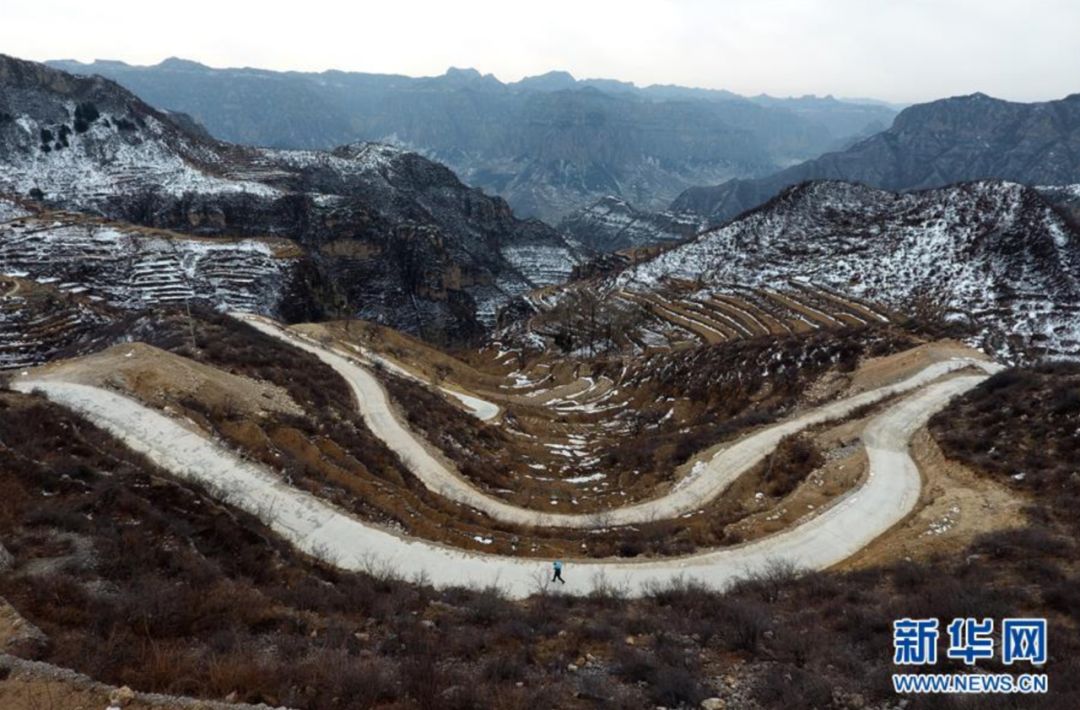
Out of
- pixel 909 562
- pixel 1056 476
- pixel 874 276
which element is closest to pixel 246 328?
pixel 909 562

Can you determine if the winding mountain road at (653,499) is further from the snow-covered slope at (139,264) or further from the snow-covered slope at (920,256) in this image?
the snow-covered slope at (139,264)

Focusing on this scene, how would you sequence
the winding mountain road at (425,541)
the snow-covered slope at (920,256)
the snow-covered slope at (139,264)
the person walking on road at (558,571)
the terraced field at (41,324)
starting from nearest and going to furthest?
the person walking on road at (558,571) < the winding mountain road at (425,541) < the terraced field at (41,324) < the snow-covered slope at (920,256) < the snow-covered slope at (139,264)

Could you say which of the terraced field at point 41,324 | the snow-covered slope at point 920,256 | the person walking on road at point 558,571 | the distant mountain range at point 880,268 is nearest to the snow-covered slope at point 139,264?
the terraced field at point 41,324

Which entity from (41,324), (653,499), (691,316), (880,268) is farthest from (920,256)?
(41,324)

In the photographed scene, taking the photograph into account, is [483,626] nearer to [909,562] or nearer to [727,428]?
[909,562]

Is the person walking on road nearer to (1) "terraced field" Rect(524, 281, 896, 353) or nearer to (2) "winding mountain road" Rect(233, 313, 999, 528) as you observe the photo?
(2) "winding mountain road" Rect(233, 313, 999, 528)

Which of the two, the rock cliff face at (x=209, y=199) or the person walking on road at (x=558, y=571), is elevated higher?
the rock cliff face at (x=209, y=199)
